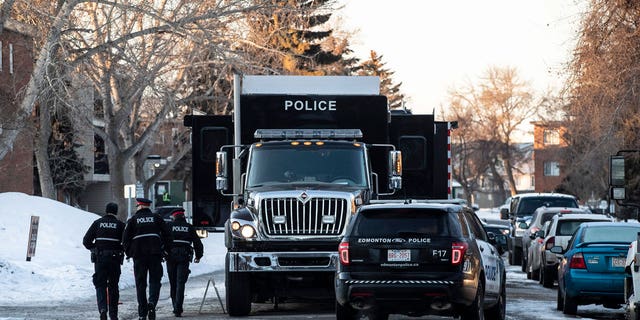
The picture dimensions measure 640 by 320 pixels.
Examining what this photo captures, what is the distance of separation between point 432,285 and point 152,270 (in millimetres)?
5244

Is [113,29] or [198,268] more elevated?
[113,29]

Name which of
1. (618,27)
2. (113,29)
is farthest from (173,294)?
(113,29)

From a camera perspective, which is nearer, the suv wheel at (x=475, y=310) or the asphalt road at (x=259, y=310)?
the suv wheel at (x=475, y=310)

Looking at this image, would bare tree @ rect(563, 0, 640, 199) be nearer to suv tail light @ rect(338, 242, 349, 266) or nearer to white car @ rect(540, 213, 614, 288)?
white car @ rect(540, 213, 614, 288)

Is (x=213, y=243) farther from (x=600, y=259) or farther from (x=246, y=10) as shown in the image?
(x=600, y=259)

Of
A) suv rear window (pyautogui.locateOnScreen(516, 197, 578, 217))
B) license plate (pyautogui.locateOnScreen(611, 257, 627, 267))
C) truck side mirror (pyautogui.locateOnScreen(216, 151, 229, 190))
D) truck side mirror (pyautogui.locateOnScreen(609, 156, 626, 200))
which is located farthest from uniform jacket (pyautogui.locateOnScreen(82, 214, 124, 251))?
suv rear window (pyautogui.locateOnScreen(516, 197, 578, 217))

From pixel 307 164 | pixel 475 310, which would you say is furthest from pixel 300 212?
pixel 475 310

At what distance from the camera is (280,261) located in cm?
2042

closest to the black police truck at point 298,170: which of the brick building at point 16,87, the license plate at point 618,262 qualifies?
the license plate at point 618,262

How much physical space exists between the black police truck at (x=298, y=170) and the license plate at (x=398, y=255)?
4.32m

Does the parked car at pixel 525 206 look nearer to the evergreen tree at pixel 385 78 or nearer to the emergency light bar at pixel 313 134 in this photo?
the emergency light bar at pixel 313 134

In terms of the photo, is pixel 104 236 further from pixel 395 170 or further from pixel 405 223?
pixel 405 223

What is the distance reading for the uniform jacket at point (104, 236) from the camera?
18891mm

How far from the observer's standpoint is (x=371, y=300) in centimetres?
1597
